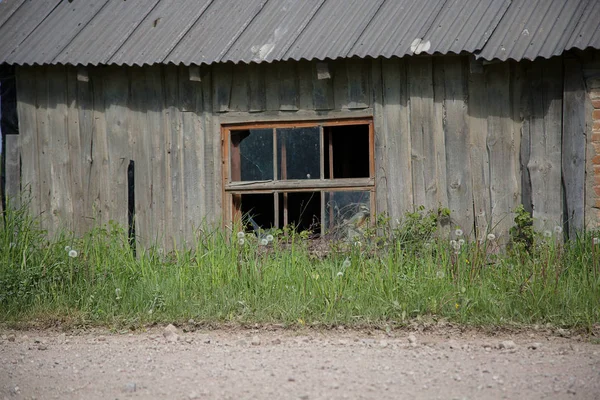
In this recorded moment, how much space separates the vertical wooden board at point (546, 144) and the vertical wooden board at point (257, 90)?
104 inches

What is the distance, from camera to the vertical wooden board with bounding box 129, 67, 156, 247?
293 inches

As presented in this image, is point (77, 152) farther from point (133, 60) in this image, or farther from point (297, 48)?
point (297, 48)

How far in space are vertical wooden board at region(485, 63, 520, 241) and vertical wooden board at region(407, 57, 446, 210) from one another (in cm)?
48

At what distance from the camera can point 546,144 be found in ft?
21.6

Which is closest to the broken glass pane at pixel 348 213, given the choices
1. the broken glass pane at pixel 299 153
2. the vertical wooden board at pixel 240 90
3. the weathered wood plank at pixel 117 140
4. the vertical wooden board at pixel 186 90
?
the broken glass pane at pixel 299 153

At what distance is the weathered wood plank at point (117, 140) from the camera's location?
7496 mm

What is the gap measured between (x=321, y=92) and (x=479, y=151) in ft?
5.48

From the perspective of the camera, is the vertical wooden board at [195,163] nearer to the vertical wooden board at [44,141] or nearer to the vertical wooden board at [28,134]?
the vertical wooden board at [44,141]

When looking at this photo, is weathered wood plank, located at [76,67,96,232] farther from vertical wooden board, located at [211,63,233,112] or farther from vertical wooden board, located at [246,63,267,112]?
vertical wooden board, located at [246,63,267,112]

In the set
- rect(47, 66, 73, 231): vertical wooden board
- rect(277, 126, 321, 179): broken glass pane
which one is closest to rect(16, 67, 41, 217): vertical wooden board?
rect(47, 66, 73, 231): vertical wooden board

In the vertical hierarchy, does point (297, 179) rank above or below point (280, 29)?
below

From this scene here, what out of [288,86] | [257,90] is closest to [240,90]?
[257,90]

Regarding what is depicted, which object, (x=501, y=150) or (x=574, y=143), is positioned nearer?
(x=574, y=143)

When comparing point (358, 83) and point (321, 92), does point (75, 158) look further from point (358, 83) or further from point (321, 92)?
point (358, 83)
